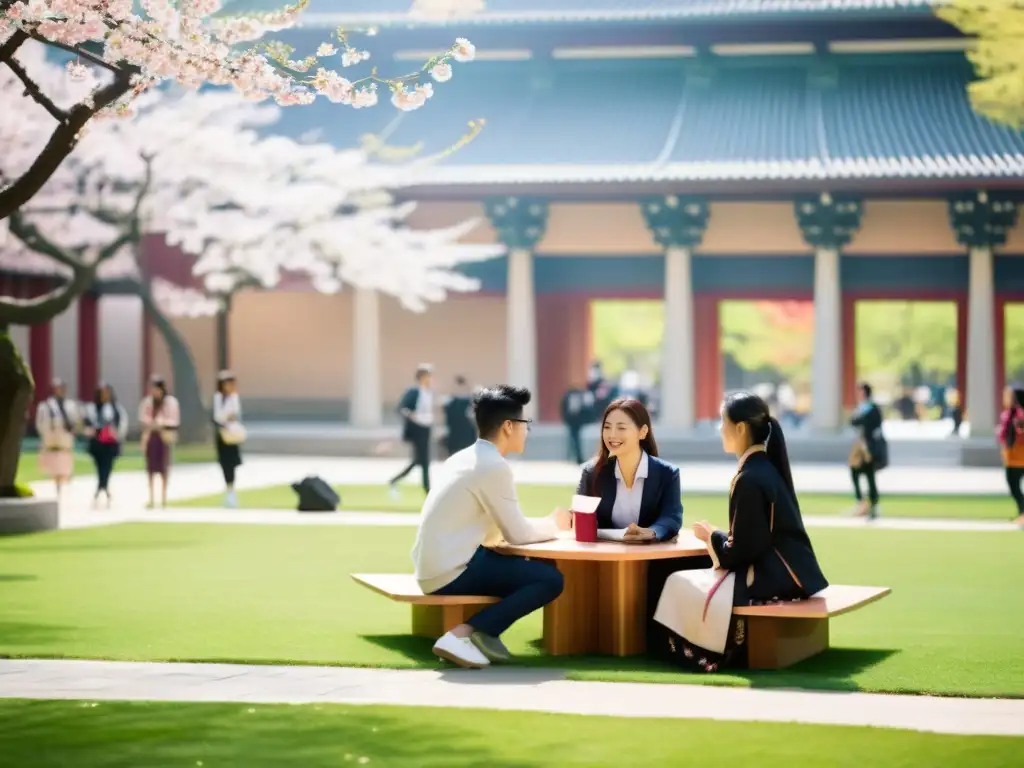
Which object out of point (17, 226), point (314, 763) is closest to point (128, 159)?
point (17, 226)

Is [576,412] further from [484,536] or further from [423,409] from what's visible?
[484,536]

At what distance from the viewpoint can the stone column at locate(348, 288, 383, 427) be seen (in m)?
34.9

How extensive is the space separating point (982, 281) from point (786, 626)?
23968mm

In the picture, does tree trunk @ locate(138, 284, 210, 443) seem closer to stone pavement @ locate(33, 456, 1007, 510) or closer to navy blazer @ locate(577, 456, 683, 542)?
stone pavement @ locate(33, 456, 1007, 510)

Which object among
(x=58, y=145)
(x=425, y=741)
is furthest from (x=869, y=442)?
(x=425, y=741)

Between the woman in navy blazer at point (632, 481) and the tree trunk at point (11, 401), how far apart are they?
978cm

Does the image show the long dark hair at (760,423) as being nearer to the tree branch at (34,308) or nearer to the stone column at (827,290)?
the tree branch at (34,308)

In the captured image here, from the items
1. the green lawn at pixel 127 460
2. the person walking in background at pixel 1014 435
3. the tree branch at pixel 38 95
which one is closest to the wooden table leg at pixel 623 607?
the tree branch at pixel 38 95

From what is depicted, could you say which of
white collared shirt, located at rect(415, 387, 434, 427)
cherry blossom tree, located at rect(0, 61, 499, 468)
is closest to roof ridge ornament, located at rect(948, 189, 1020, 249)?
cherry blossom tree, located at rect(0, 61, 499, 468)

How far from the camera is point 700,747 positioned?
7566mm

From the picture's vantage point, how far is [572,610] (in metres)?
10.3

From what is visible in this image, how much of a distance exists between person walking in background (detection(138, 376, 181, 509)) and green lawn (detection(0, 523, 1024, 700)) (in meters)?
2.58

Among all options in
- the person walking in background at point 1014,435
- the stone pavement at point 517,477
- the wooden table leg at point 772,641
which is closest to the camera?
the wooden table leg at point 772,641

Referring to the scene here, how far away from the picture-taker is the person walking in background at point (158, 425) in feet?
69.2
